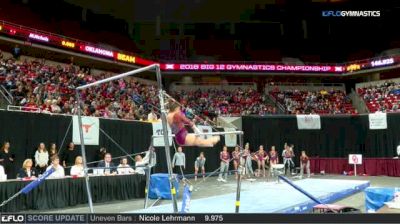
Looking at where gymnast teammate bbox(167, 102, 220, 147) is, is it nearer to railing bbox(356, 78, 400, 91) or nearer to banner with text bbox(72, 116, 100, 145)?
banner with text bbox(72, 116, 100, 145)

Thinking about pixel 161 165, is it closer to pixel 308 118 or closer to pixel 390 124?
pixel 308 118

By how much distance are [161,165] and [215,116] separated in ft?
25.2

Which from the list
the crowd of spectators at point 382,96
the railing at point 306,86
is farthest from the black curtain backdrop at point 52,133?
the railing at point 306,86

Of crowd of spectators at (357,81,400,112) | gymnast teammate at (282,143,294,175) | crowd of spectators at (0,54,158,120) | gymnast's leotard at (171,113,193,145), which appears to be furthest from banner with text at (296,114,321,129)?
gymnast's leotard at (171,113,193,145)

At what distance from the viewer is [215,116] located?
24812 millimetres

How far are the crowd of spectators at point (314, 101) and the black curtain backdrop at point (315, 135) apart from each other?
4.06 meters

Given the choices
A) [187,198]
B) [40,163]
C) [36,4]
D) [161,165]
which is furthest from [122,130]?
[36,4]

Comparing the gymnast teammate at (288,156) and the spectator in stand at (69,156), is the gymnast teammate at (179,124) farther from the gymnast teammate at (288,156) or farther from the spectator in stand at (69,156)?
the gymnast teammate at (288,156)

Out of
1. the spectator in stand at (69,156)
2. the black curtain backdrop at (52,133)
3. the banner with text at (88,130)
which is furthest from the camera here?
the banner with text at (88,130)

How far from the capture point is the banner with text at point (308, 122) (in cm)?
2412

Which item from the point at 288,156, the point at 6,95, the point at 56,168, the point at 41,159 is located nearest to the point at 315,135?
the point at 288,156

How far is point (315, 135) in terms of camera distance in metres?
24.5

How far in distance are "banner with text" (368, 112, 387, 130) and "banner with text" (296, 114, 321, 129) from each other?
9.26ft

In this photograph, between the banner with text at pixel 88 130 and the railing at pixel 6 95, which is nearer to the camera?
the banner with text at pixel 88 130
